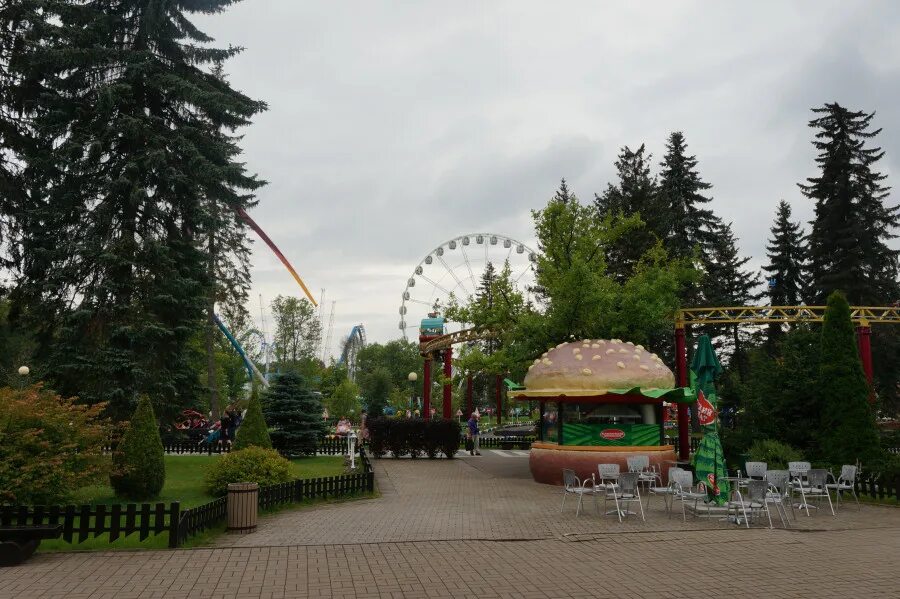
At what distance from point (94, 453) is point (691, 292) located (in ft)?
116

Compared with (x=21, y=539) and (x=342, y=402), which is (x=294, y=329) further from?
(x=21, y=539)

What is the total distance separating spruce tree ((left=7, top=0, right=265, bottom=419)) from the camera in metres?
20.4

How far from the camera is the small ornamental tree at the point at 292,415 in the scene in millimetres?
24500

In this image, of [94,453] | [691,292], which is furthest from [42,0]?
[691,292]

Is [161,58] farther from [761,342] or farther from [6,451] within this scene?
[761,342]

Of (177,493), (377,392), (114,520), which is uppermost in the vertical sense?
(377,392)

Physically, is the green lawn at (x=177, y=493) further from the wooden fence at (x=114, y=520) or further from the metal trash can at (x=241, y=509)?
the metal trash can at (x=241, y=509)

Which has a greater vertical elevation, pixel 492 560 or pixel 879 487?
pixel 879 487

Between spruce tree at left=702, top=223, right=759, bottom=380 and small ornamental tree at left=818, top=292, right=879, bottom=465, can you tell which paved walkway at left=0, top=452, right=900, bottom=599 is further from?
spruce tree at left=702, top=223, right=759, bottom=380

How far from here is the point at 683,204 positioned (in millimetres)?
42156

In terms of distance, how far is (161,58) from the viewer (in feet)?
76.3

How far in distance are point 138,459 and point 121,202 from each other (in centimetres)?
1086

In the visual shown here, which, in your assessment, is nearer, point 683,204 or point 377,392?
point 683,204

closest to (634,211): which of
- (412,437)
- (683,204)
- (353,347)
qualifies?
(683,204)
